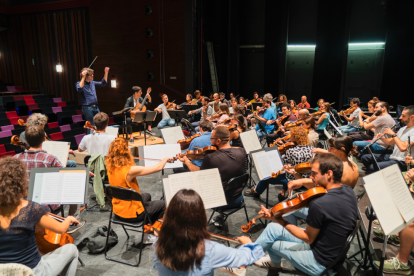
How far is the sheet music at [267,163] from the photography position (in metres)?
3.26

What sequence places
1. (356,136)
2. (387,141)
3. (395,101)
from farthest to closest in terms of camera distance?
(395,101) → (356,136) → (387,141)

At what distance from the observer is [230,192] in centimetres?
315

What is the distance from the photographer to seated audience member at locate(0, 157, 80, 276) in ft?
5.85

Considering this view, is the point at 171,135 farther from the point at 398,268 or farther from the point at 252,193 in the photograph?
the point at 398,268

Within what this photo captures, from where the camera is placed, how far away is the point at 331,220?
1941 millimetres

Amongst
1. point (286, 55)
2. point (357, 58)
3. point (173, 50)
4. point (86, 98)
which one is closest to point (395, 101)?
point (357, 58)

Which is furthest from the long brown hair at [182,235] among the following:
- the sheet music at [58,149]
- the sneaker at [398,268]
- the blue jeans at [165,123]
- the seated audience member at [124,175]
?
the blue jeans at [165,123]

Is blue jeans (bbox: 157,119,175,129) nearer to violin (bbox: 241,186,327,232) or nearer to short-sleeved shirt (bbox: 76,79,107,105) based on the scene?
short-sleeved shirt (bbox: 76,79,107,105)

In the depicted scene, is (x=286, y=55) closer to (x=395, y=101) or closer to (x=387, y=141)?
(x=395, y=101)

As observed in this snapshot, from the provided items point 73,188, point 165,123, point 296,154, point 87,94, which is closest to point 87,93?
point 87,94

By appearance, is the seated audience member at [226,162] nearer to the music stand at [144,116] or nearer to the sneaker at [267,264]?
the sneaker at [267,264]

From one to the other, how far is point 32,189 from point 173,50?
29.8 ft

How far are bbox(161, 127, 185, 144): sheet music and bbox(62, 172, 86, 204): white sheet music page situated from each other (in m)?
2.00

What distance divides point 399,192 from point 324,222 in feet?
2.35
